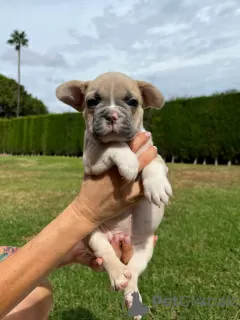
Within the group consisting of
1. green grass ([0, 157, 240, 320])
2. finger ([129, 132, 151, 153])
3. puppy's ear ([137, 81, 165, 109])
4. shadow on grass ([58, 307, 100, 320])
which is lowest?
shadow on grass ([58, 307, 100, 320])

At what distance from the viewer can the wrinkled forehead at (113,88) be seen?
3.11 metres

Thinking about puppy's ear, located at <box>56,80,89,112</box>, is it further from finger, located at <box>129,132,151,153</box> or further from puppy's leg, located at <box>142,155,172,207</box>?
puppy's leg, located at <box>142,155,172,207</box>

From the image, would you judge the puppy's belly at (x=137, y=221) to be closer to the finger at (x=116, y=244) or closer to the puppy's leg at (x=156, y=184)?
the finger at (x=116, y=244)

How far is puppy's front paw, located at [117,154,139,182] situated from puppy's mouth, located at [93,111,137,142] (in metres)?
0.24

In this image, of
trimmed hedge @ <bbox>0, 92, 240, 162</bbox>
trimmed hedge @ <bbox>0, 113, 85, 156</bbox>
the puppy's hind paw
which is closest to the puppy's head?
the puppy's hind paw

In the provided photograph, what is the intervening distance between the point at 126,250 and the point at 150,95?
4.26 feet

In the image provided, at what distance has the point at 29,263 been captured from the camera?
269 centimetres

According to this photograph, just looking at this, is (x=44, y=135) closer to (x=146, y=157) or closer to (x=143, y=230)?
(x=143, y=230)

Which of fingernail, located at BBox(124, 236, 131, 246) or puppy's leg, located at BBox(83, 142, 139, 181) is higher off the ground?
puppy's leg, located at BBox(83, 142, 139, 181)

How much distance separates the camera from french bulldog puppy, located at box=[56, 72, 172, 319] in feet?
9.42

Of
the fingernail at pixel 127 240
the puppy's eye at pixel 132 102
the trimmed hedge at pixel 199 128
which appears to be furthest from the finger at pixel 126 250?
the trimmed hedge at pixel 199 128

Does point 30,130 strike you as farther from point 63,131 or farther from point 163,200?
point 163,200

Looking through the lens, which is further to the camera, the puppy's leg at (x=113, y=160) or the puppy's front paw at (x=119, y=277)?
the puppy's front paw at (x=119, y=277)

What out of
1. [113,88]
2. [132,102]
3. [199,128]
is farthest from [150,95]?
[199,128]
